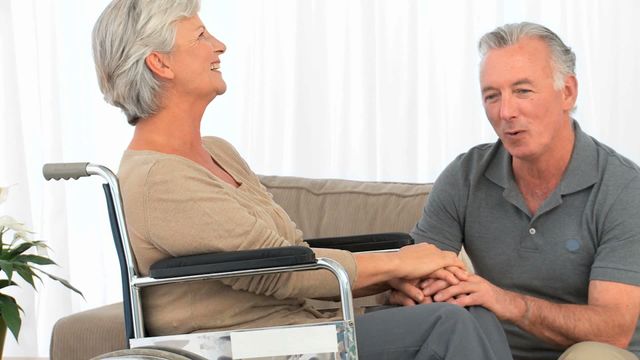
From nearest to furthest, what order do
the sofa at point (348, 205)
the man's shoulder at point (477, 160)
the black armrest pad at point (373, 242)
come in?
the black armrest pad at point (373, 242) → the man's shoulder at point (477, 160) → the sofa at point (348, 205)

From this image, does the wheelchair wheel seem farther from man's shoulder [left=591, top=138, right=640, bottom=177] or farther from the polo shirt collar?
man's shoulder [left=591, top=138, right=640, bottom=177]

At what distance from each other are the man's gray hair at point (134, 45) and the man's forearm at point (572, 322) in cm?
88

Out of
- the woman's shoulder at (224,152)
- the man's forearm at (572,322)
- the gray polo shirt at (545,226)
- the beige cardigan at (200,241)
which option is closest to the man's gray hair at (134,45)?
the beige cardigan at (200,241)

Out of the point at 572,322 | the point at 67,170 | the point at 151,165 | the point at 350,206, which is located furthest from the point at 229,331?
the point at 350,206

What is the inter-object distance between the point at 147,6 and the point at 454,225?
895 millimetres

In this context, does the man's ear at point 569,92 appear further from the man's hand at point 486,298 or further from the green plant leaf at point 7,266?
the green plant leaf at point 7,266

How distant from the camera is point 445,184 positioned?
8.26 ft

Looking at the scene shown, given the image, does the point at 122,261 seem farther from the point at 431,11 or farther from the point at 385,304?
the point at 431,11

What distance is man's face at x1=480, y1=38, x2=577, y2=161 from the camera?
7.58 feet

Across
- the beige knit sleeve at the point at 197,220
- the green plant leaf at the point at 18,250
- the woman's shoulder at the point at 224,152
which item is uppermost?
the woman's shoulder at the point at 224,152

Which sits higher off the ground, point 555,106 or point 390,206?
point 555,106

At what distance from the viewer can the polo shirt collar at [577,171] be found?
7.60ft

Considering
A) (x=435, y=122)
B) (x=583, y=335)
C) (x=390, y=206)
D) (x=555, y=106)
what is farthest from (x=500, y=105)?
(x=435, y=122)

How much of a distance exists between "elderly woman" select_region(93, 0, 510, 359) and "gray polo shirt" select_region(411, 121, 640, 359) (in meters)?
0.23
